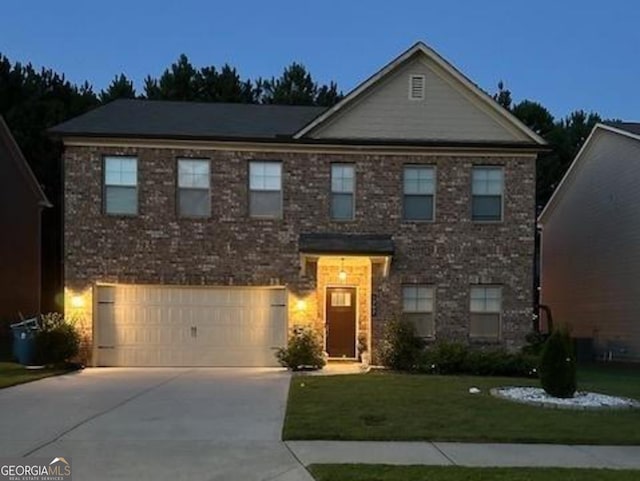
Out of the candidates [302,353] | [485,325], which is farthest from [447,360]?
[302,353]

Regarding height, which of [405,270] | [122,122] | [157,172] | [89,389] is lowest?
[89,389]

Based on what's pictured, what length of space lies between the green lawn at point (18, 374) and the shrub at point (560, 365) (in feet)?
33.7

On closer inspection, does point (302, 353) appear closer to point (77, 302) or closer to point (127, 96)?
point (77, 302)

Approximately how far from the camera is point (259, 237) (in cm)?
1964

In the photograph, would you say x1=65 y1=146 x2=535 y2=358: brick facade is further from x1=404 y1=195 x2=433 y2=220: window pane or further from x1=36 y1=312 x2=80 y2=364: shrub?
x1=36 y1=312 x2=80 y2=364: shrub

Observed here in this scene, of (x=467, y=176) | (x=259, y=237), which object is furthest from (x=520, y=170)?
(x=259, y=237)

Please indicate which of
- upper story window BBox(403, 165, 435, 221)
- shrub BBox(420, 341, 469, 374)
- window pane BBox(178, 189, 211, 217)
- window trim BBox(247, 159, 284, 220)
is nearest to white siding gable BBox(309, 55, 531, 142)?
upper story window BBox(403, 165, 435, 221)

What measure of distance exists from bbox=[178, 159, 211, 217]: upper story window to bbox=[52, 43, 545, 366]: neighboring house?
0.04 m

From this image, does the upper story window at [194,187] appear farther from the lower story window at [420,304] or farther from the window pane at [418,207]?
the lower story window at [420,304]

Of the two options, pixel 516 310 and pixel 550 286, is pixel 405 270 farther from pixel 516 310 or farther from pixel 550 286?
pixel 550 286

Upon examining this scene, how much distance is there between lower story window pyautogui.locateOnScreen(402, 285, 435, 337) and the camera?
19.9 meters

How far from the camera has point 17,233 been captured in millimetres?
28719

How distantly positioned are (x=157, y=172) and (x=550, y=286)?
17975mm

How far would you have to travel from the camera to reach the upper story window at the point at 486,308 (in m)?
20.0
